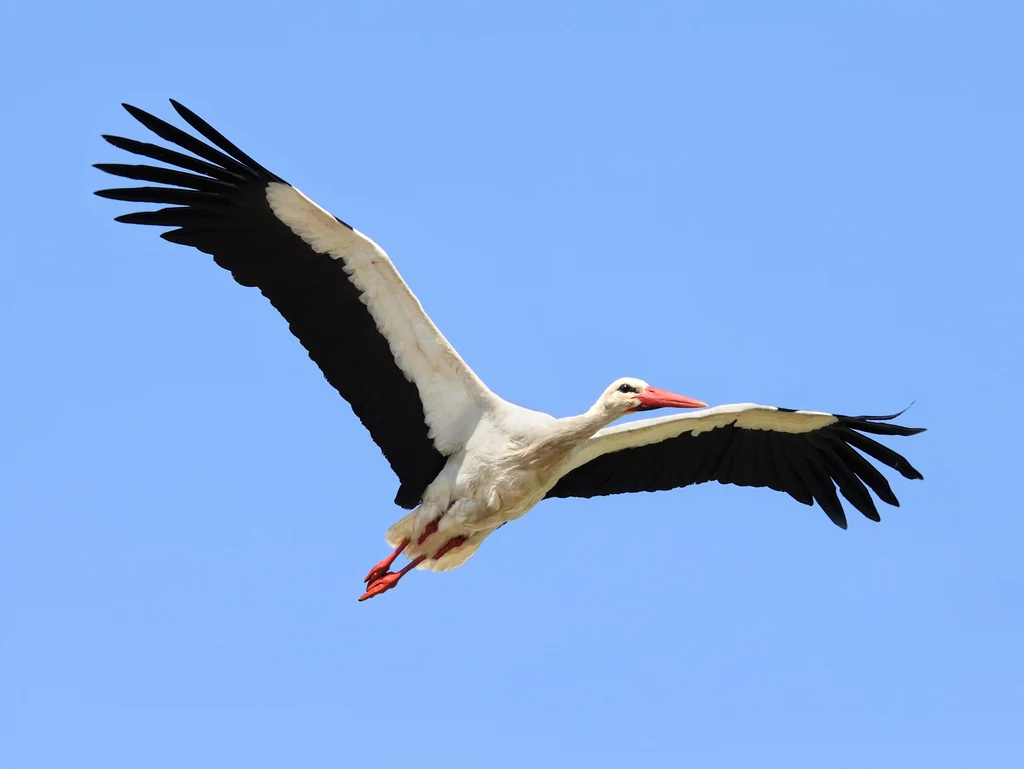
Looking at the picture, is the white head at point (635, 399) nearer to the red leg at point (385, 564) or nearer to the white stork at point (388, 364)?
the white stork at point (388, 364)

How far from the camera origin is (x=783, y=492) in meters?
15.0

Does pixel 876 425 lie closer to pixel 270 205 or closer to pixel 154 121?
pixel 270 205

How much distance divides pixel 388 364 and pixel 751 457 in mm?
3424

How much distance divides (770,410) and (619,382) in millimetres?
1826

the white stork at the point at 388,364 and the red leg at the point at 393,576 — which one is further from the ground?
the white stork at the point at 388,364

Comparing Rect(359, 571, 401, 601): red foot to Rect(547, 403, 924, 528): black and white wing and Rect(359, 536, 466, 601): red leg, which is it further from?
Rect(547, 403, 924, 528): black and white wing

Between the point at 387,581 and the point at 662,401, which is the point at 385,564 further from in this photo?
the point at 662,401

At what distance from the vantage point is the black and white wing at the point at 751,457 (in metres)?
14.3

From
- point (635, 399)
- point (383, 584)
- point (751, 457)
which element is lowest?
point (383, 584)

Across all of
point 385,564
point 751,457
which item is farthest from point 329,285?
point 751,457

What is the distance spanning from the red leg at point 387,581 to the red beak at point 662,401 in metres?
2.18

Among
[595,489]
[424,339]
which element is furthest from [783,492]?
[424,339]

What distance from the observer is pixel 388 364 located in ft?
44.1

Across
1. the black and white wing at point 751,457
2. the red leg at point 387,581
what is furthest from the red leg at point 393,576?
the black and white wing at point 751,457
